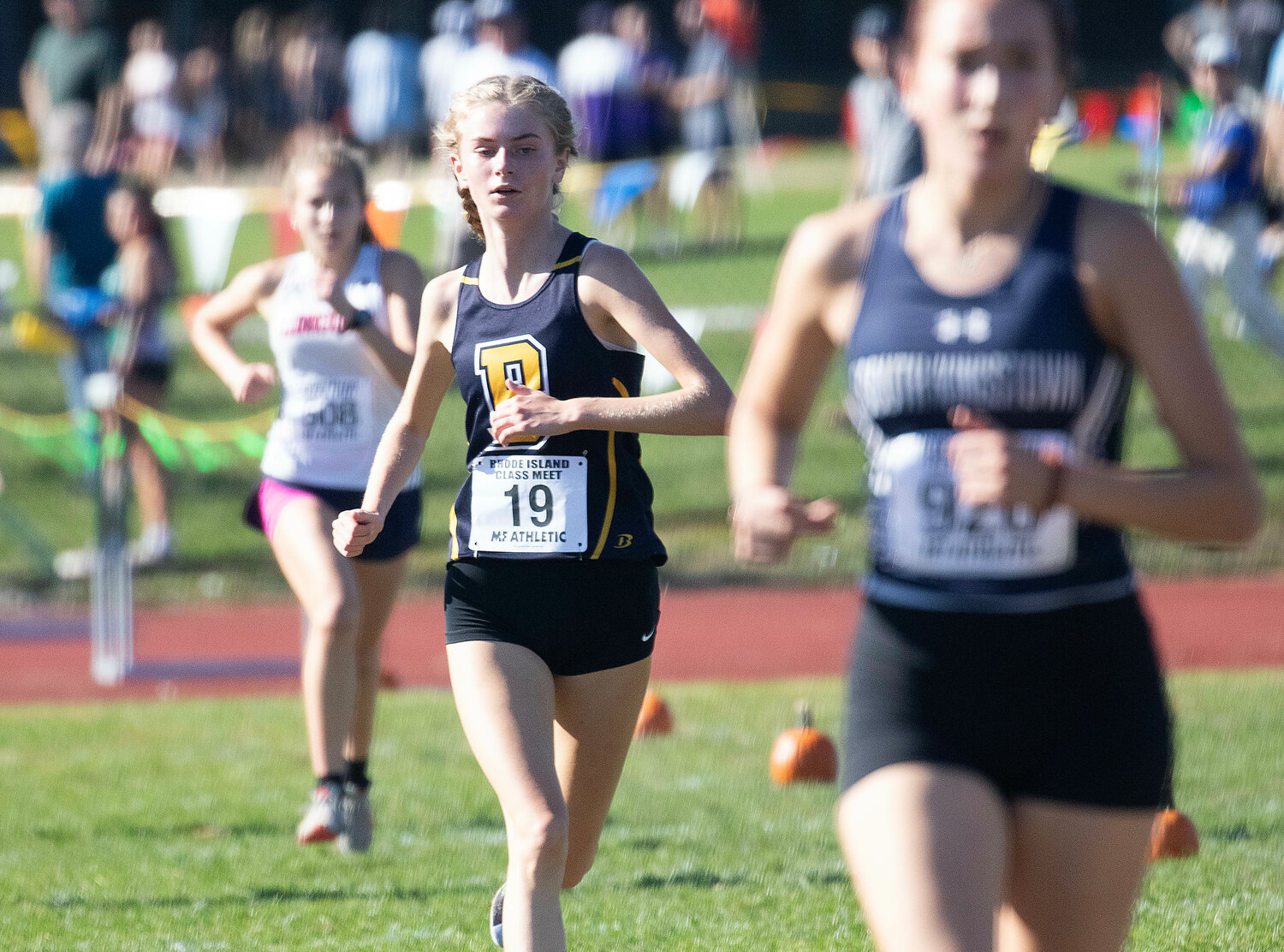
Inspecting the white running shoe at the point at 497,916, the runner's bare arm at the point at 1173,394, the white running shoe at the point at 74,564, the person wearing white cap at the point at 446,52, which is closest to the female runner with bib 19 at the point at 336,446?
the white running shoe at the point at 497,916

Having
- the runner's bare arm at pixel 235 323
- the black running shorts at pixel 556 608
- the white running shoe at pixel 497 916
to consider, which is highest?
the runner's bare arm at pixel 235 323

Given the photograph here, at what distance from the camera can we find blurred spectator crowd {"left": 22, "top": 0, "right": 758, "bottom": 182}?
1391 cm

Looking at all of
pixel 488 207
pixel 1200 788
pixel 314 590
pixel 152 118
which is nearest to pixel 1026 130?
pixel 488 207

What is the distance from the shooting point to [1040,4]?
8.39ft

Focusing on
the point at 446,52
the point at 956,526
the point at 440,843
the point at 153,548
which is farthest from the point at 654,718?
the point at 446,52

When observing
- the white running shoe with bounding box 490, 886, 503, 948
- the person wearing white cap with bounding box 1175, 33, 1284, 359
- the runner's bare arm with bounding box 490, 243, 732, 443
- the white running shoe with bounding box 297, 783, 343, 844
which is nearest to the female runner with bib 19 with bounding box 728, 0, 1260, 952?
the runner's bare arm with bounding box 490, 243, 732, 443

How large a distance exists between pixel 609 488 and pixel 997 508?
5.29ft

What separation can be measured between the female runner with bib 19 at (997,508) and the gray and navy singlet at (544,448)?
119 centimetres

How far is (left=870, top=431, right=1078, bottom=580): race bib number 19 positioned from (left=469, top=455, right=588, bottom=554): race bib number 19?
53.6 inches

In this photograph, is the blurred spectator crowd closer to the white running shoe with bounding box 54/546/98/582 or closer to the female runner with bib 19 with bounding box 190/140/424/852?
the white running shoe with bounding box 54/546/98/582

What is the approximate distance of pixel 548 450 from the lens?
12.9 feet

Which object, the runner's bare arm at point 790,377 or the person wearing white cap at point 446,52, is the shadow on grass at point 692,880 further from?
the person wearing white cap at point 446,52

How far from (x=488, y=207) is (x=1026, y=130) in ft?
5.34

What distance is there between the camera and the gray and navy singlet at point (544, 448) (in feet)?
12.7
